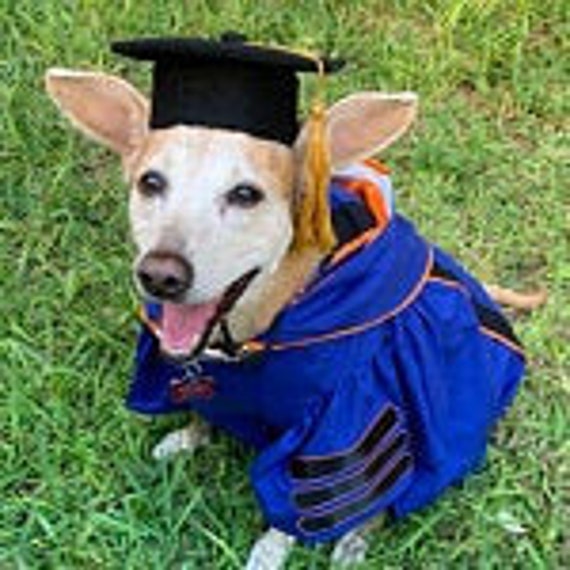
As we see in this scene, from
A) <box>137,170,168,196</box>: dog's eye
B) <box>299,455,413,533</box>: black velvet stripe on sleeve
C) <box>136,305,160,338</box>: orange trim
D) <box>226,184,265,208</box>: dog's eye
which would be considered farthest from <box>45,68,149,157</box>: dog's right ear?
<box>299,455,413,533</box>: black velvet stripe on sleeve

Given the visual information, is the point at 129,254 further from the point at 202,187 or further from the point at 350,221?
the point at 202,187

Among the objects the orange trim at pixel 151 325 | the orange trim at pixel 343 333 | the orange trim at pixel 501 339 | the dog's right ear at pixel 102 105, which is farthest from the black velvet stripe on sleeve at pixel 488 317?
the dog's right ear at pixel 102 105

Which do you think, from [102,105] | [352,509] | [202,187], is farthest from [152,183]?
[352,509]

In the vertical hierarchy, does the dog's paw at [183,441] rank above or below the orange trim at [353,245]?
below

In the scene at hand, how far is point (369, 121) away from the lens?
2.35 m

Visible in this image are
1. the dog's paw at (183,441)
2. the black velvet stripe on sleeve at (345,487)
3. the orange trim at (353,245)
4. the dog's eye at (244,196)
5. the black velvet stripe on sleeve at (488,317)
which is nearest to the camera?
the dog's eye at (244,196)

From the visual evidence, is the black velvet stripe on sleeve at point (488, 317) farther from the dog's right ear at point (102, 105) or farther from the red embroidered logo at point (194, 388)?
the dog's right ear at point (102, 105)

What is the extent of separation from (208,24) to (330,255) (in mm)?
1659

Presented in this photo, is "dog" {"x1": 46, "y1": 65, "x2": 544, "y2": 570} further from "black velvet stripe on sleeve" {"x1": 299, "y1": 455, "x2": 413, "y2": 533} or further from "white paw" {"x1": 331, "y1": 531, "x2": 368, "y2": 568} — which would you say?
"white paw" {"x1": 331, "y1": 531, "x2": 368, "y2": 568}

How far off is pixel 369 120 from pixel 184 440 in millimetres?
922

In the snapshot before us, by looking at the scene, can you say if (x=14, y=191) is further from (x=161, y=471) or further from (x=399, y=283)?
(x=399, y=283)

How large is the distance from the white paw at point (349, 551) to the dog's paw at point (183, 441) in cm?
39

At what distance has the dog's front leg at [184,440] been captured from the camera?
2939 mm

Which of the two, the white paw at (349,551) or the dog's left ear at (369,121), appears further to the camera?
the white paw at (349,551)
